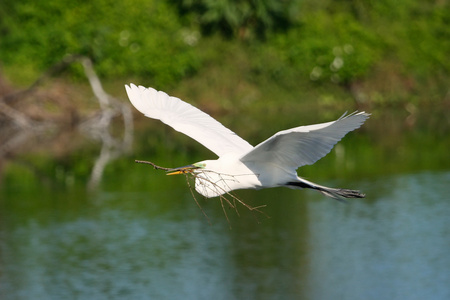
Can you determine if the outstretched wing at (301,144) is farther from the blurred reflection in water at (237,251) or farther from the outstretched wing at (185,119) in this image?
the blurred reflection in water at (237,251)

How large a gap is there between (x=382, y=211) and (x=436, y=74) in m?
17.5

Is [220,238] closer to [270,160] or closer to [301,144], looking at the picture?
[270,160]

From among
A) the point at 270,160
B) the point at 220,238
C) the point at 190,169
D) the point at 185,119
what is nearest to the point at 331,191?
the point at 270,160

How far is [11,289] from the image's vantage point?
44.8 ft

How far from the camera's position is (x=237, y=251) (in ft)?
49.4

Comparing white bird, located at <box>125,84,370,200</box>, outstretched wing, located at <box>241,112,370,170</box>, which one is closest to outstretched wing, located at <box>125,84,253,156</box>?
white bird, located at <box>125,84,370,200</box>

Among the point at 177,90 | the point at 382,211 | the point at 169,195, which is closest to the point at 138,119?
the point at 177,90

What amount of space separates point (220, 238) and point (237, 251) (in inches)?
34.6

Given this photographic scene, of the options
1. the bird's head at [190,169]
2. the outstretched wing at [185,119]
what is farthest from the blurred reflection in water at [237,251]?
the bird's head at [190,169]

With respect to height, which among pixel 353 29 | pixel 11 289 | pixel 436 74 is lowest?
pixel 11 289

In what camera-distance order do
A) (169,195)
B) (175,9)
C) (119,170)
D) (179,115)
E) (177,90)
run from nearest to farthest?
(179,115) < (169,195) < (119,170) < (177,90) < (175,9)

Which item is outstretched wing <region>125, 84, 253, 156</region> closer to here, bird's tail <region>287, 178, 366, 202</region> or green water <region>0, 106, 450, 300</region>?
bird's tail <region>287, 178, 366, 202</region>

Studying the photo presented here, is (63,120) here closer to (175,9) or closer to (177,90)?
(177,90)

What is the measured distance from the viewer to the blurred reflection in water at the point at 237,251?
44.1 feet
